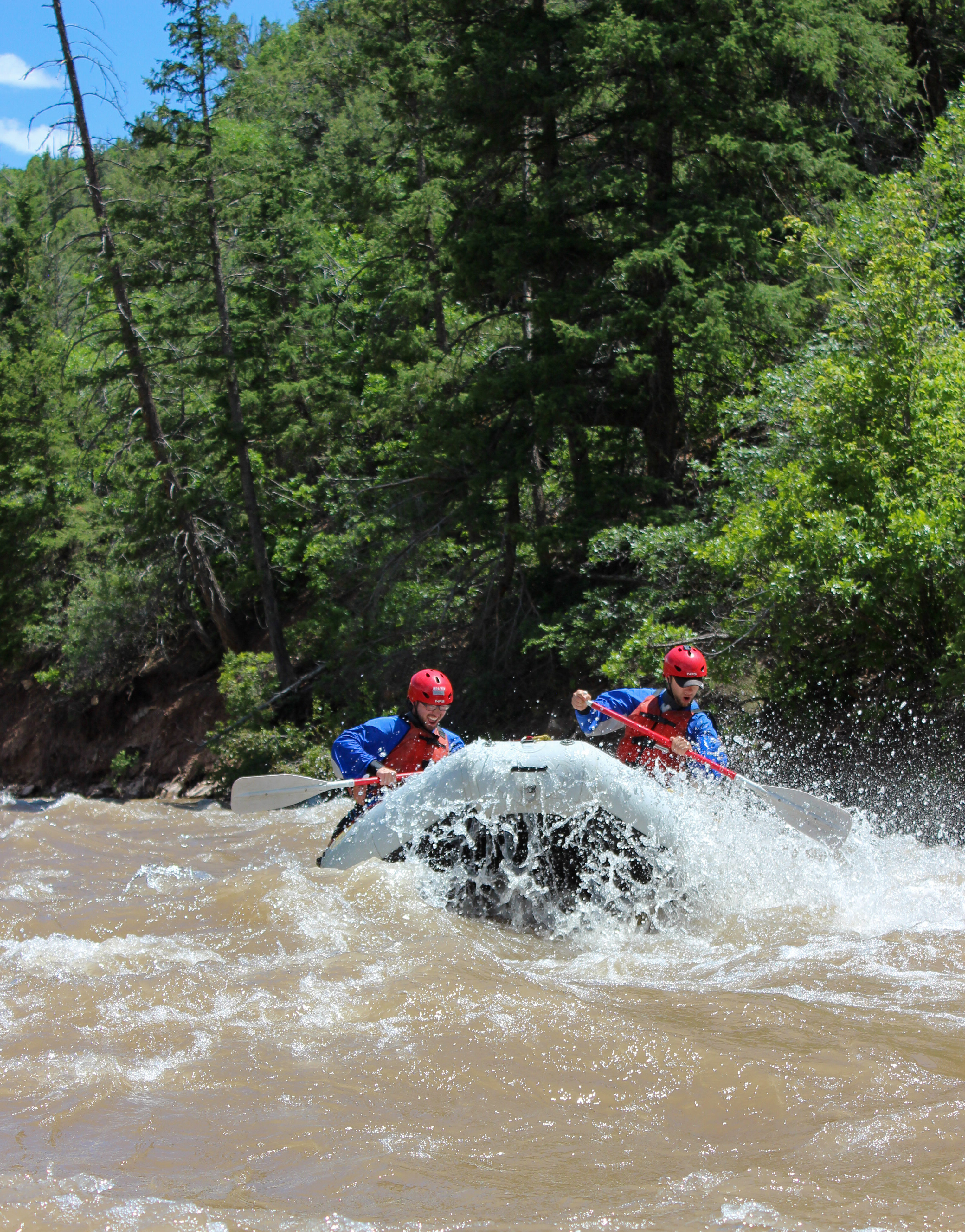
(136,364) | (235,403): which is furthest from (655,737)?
(136,364)

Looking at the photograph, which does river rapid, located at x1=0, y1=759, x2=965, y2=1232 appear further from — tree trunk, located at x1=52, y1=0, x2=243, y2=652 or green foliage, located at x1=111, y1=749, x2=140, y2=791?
green foliage, located at x1=111, y1=749, x2=140, y2=791

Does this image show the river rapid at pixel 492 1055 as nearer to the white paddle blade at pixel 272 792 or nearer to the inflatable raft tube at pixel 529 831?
the inflatable raft tube at pixel 529 831

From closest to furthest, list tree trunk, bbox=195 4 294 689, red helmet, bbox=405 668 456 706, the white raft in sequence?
the white raft
red helmet, bbox=405 668 456 706
tree trunk, bbox=195 4 294 689

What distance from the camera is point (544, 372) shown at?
44.0 feet

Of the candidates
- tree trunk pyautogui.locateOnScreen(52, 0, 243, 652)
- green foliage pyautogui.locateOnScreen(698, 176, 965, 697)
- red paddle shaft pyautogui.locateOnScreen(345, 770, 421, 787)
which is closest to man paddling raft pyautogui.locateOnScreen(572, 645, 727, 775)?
red paddle shaft pyautogui.locateOnScreen(345, 770, 421, 787)

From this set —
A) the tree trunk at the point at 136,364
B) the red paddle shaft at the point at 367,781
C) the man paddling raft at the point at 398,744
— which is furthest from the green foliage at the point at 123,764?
the red paddle shaft at the point at 367,781

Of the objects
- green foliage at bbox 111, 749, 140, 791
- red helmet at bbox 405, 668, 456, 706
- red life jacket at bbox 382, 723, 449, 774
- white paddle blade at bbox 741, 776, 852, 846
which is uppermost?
red helmet at bbox 405, 668, 456, 706

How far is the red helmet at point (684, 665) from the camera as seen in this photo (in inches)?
291

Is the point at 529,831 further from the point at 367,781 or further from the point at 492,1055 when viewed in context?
the point at 492,1055

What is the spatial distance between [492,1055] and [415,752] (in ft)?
10.2

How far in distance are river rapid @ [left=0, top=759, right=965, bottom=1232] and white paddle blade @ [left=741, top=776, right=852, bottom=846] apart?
211mm

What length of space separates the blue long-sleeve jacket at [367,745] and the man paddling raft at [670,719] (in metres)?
0.90

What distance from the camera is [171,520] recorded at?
1928cm

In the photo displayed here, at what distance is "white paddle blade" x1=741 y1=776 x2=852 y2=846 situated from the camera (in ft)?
22.4
